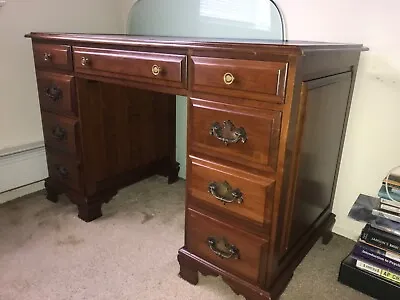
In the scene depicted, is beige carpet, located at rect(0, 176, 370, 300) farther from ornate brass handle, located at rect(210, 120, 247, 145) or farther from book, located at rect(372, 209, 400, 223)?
ornate brass handle, located at rect(210, 120, 247, 145)

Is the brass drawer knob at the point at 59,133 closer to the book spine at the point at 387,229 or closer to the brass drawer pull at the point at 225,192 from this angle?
the brass drawer pull at the point at 225,192

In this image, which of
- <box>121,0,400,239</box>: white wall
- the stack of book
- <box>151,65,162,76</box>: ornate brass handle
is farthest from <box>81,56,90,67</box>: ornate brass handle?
the stack of book

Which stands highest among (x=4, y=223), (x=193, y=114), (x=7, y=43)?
(x=7, y=43)

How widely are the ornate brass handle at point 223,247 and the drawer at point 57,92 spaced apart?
781 millimetres

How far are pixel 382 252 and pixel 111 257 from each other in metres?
0.96

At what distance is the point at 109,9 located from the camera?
6.43 feet

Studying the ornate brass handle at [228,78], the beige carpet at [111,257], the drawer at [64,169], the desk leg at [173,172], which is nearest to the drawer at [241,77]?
the ornate brass handle at [228,78]

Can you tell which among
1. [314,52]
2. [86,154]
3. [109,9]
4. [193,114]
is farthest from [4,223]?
[314,52]

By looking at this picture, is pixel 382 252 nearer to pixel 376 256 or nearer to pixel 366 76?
pixel 376 256

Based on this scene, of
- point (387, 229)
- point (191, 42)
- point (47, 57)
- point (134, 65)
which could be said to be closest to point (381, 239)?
point (387, 229)

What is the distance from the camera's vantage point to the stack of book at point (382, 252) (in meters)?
1.14

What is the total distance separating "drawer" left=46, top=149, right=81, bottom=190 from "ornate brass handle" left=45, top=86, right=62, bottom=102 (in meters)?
0.26

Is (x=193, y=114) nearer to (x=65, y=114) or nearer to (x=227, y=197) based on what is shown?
(x=227, y=197)

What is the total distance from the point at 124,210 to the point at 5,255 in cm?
53
